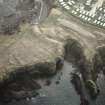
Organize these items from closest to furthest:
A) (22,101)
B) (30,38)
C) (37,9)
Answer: (22,101)
(30,38)
(37,9)

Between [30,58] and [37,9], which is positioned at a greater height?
[37,9]

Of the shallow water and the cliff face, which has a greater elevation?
the cliff face

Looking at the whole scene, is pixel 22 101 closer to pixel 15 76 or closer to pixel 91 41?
pixel 15 76

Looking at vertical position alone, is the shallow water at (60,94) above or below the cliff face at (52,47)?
below

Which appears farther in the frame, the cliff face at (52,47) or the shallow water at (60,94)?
the cliff face at (52,47)

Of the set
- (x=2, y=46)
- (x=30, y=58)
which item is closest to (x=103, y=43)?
(x=30, y=58)

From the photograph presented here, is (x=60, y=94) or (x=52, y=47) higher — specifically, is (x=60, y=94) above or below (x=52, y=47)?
below

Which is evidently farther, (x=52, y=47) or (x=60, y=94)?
(x=52, y=47)

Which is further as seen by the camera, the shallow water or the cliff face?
the cliff face
